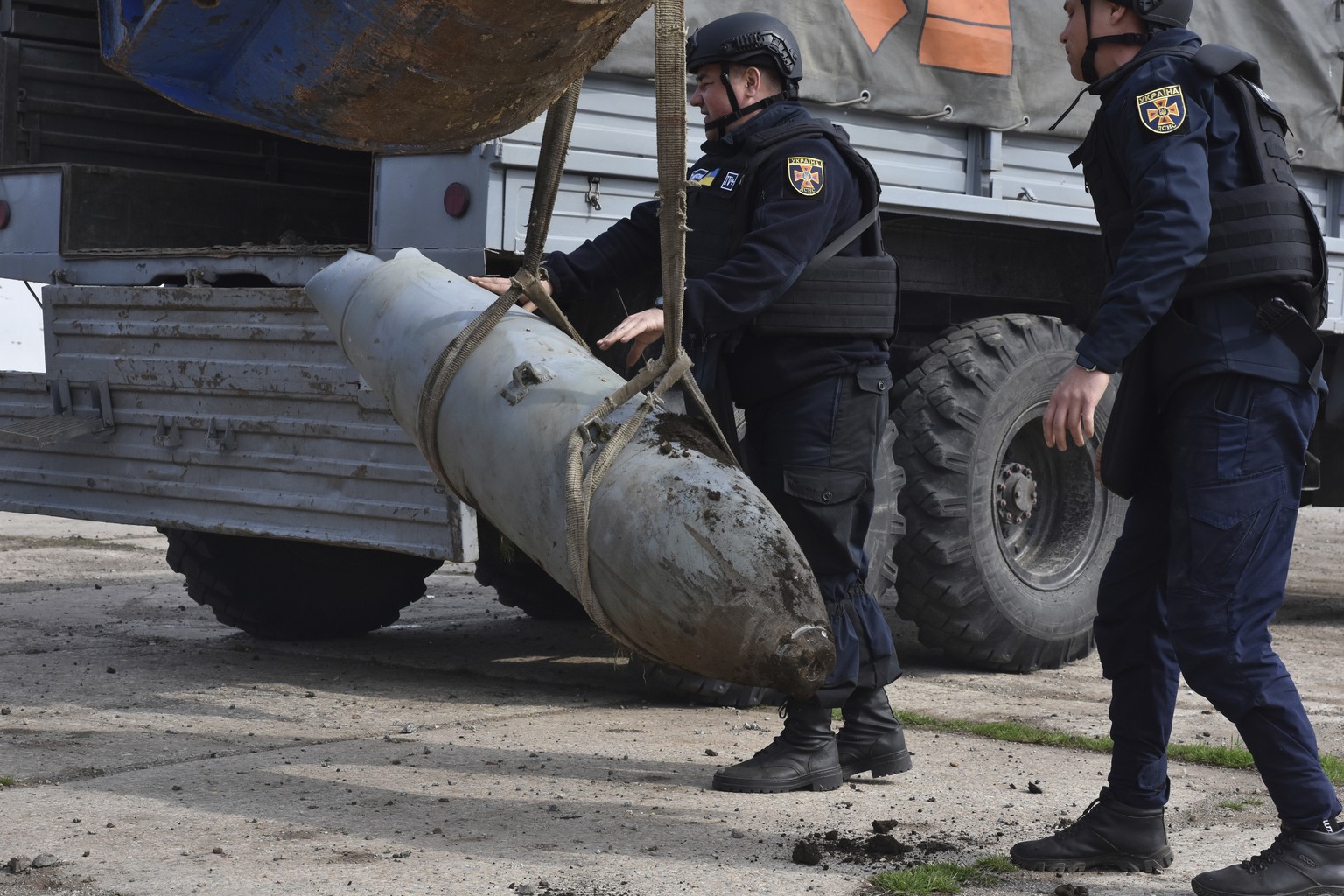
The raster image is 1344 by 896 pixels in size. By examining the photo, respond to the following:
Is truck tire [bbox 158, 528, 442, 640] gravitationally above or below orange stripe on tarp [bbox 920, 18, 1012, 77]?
below

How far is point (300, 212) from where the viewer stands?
6723mm

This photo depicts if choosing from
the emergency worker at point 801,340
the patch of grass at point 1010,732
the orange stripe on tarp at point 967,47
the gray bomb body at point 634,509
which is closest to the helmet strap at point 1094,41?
the emergency worker at point 801,340

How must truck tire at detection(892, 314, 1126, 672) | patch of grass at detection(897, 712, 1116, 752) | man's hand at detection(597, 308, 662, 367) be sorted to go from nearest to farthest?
man's hand at detection(597, 308, 662, 367), patch of grass at detection(897, 712, 1116, 752), truck tire at detection(892, 314, 1126, 672)

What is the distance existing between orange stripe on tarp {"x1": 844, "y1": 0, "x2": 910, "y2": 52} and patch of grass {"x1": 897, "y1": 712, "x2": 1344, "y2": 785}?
7.18 ft

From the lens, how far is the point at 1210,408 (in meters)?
3.06

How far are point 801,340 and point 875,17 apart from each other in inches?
73.3

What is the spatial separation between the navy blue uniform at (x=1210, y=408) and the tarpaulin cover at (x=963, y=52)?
2.08 meters

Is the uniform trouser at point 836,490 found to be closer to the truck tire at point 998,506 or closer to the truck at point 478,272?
the truck at point 478,272

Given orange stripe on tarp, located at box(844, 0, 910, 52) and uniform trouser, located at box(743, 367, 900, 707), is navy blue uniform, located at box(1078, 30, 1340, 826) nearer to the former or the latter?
uniform trouser, located at box(743, 367, 900, 707)

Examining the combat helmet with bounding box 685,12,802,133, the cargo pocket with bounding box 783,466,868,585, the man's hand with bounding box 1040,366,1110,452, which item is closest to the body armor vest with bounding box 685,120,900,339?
the combat helmet with bounding box 685,12,802,133

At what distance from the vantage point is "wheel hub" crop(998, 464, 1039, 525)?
5.68 meters

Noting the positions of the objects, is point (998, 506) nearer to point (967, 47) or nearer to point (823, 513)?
point (967, 47)

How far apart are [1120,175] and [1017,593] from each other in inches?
101

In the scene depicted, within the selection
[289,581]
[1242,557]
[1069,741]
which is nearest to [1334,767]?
[1069,741]
